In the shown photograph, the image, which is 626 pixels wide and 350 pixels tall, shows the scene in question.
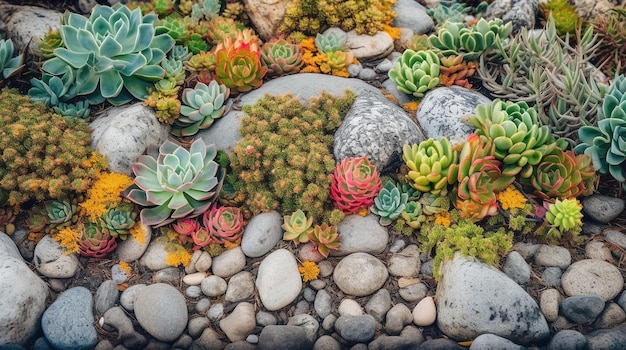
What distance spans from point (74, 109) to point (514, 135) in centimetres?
362

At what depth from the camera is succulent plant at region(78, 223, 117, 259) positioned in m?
3.93

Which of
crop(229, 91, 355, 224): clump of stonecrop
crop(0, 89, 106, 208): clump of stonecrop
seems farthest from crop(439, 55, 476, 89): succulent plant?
crop(0, 89, 106, 208): clump of stonecrop

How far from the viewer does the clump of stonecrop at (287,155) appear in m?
4.02

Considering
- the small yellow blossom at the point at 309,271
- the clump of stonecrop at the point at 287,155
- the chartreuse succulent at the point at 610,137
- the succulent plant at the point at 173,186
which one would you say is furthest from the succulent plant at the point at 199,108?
the chartreuse succulent at the point at 610,137

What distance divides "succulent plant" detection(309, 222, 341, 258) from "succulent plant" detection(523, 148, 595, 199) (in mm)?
1578

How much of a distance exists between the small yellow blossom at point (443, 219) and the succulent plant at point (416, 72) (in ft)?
3.99

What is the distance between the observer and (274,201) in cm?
409

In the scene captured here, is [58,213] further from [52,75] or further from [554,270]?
[554,270]

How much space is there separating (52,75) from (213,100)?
1490 millimetres

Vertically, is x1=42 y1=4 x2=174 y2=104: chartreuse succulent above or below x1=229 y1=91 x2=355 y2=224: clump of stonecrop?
above

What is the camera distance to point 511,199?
389 cm

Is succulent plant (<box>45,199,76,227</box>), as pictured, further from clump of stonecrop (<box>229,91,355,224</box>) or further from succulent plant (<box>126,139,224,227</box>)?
clump of stonecrop (<box>229,91,355,224</box>)

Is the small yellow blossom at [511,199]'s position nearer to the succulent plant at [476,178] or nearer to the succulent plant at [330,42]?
the succulent plant at [476,178]

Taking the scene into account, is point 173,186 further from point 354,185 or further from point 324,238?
point 354,185
